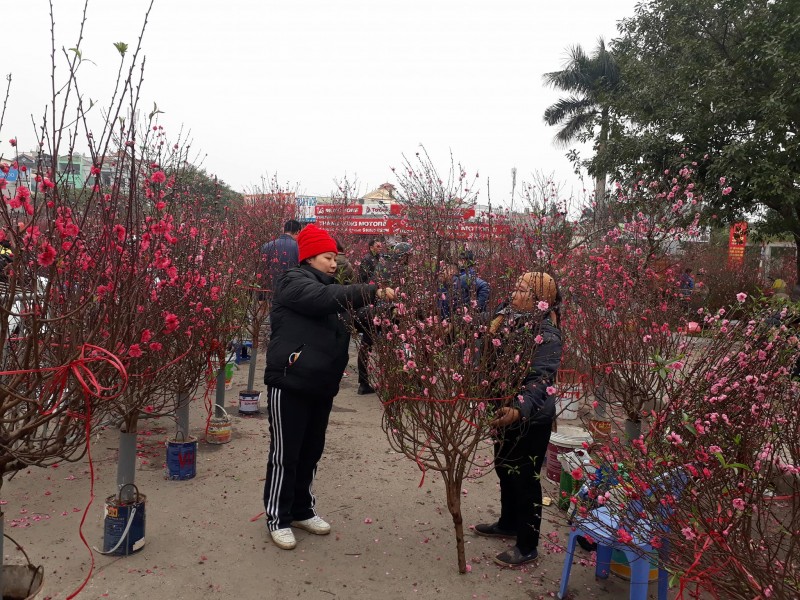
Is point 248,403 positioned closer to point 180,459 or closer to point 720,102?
point 180,459

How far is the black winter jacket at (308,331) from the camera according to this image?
135 inches

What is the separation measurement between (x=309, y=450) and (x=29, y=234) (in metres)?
2.33

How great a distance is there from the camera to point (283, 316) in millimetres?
3605

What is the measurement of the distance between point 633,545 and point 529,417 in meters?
0.91

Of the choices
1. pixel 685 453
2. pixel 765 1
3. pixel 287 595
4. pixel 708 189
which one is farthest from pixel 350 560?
pixel 765 1

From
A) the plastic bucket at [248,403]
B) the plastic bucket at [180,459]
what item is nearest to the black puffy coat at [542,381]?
the plastic bucket at [180,459]

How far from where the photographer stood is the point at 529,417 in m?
3.28

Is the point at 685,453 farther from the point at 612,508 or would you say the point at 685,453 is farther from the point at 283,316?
the point at 283,316

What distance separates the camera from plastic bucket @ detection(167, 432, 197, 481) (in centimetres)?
460

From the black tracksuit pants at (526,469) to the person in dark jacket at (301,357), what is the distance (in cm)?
107

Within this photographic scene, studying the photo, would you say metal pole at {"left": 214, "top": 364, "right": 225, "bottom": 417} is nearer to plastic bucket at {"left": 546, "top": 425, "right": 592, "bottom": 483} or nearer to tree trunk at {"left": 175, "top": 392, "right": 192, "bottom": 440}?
tree trunk at {"left": 175, "top": 392, "right": 192, "bottom": 440}

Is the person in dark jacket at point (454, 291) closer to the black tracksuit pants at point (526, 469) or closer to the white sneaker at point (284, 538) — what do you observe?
the black tracksuit pants at point (526, 469)

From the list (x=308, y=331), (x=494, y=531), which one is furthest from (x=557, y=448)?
(x=308, y=331)

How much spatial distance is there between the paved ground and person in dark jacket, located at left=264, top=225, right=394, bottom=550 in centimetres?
34
